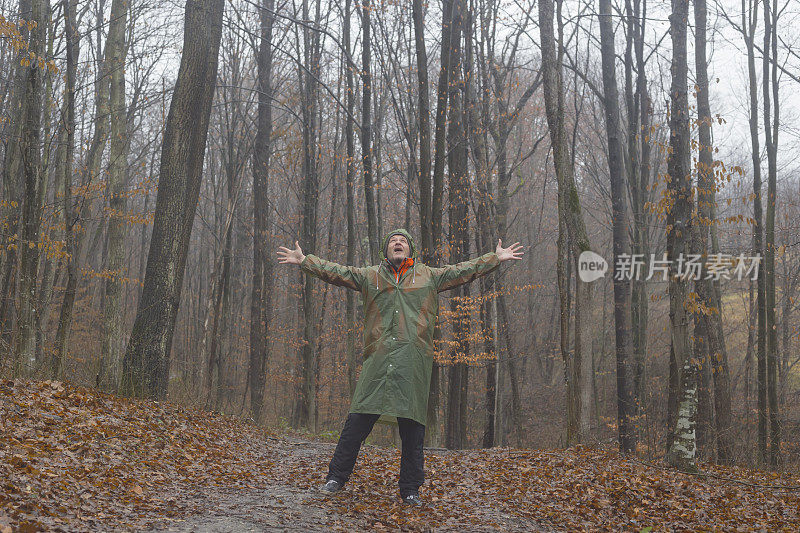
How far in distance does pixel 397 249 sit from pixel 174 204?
4.98 meters

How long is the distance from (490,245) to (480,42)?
5.70 m

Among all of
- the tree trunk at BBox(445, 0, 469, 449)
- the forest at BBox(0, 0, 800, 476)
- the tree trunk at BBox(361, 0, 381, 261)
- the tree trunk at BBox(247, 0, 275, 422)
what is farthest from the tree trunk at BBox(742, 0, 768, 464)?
the tree trunk at BBox(247, 0, 275, 422)

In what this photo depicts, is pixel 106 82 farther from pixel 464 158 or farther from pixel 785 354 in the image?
pixel 785 354

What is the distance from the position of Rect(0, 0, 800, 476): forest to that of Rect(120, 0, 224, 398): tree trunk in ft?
0.11

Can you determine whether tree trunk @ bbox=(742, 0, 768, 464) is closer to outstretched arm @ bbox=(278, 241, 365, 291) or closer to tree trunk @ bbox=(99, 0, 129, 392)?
outstretched arm @ bbox=(278, 241, 365, 291)

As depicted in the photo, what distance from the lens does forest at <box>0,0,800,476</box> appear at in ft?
28.9

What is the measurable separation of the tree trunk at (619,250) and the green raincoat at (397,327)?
8.86m

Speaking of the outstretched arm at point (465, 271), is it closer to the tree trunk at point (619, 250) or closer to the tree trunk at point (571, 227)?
the tree trunk at point (571, 227)

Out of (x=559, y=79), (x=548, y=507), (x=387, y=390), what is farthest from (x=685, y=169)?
(x=387, y=390)

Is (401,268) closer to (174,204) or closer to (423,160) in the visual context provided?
(174,204)

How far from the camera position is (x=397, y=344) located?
208 inches

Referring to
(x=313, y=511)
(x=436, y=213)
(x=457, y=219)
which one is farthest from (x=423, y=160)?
(x=313, y=511)

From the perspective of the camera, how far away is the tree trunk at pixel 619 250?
43.2 ft

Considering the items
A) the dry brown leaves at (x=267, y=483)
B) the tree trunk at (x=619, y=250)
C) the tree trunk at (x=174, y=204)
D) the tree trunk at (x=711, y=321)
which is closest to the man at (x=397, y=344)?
the dry brown leaves at (x=267, y=483)
